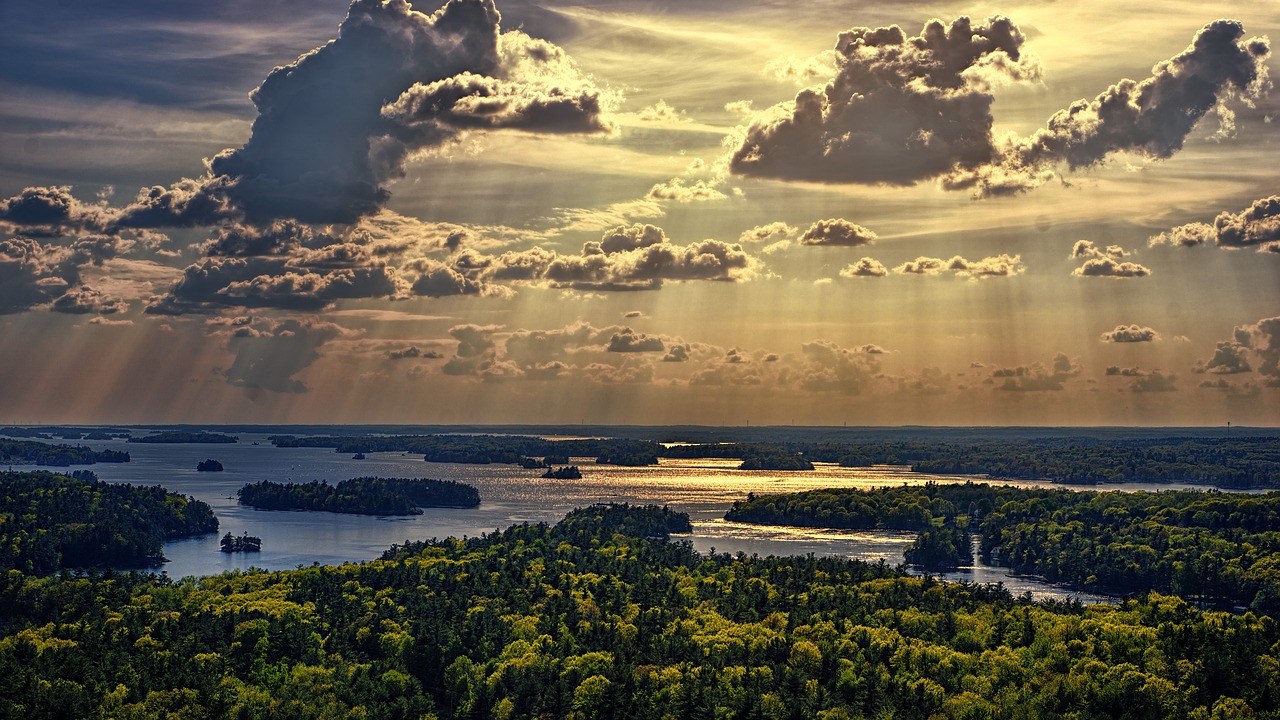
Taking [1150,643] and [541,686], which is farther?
[1150,643]

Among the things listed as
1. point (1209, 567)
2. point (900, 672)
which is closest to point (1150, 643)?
point (900, 672)

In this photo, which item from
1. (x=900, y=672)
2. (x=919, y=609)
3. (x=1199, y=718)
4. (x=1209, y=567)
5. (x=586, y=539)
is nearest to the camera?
(x=1199, y=718)

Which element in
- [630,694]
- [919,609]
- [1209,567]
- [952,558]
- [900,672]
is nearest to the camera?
[630,694]

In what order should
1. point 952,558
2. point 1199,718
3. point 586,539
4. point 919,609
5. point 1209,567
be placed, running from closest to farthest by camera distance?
point 1199,718
point 919,609
point 1209,567
point 586,539
point 952,558

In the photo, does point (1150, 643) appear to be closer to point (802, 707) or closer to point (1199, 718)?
point (1199, 718)

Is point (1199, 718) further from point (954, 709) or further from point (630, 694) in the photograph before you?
point (630, 694)

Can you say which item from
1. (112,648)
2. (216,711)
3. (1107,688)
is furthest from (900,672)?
(112,648)

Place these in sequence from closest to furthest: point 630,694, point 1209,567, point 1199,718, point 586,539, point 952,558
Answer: point 1199,718
point 630,694
point 1209,567
point 586,539
point 952,558
